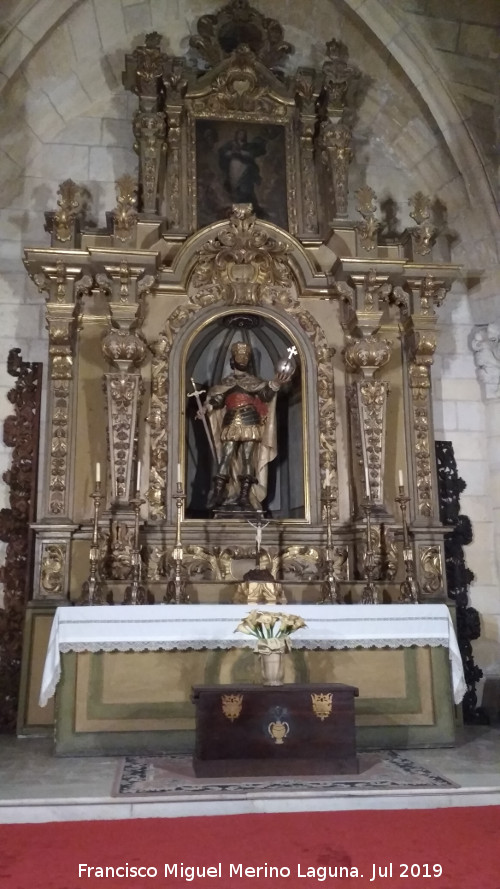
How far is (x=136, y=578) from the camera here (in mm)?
6324

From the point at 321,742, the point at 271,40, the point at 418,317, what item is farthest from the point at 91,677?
the point at 271,40

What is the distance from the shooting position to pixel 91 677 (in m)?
5.46

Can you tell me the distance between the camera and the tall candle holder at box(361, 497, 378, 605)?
661 cm

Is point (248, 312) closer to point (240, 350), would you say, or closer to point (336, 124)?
point (240, 350)

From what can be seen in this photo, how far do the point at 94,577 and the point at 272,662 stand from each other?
6.47ft

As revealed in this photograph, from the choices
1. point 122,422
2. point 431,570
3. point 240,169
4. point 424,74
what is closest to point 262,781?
point 431,570

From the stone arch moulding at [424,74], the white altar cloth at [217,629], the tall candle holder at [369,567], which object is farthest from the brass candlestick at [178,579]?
the stone arch moulding at [424,74]

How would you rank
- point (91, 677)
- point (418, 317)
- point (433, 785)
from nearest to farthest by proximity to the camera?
1. point (433, 785)
2. point (91, 677)
3. point (418, 317)

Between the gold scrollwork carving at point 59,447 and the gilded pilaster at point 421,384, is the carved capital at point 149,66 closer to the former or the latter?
the gold scrollwork carving at point 59,447

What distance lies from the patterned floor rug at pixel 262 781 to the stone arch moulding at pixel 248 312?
9.61 ft

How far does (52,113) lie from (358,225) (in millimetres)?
3627

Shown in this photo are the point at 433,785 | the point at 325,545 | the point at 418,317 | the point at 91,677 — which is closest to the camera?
the point at 433,785

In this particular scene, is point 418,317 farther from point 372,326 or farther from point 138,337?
point 138,337

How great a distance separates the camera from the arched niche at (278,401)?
7.46 m
